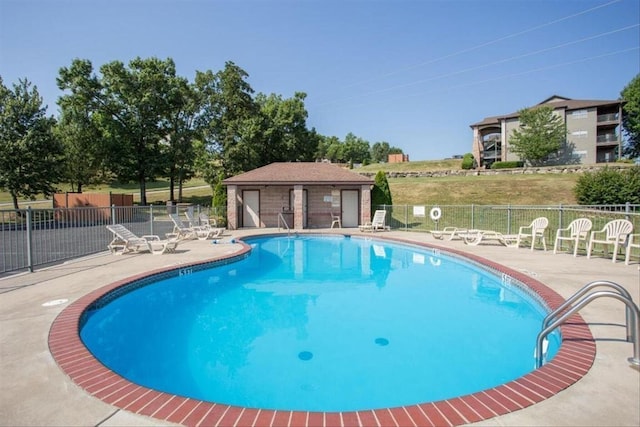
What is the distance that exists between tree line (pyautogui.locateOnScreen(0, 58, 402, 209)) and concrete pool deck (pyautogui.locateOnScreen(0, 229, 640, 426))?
22006 mm

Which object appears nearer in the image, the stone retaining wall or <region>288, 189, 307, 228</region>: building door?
<region>288, 189, 307, 228</region>: building door

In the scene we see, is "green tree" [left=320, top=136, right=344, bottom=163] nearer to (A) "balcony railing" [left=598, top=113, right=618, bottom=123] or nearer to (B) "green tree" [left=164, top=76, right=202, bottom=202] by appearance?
(A) "balcony railing" [left=598, top=113, right=618, bottom=123]

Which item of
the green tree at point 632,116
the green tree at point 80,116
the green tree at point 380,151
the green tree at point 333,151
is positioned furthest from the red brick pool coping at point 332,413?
the green tree at point 380,151

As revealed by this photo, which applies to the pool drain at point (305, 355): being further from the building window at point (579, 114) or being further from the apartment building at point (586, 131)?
the building window at point (579, 114)

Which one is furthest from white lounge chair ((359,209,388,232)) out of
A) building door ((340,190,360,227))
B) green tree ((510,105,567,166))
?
green tree ((510,105,567,166))

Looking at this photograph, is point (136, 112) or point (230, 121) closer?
point (136, 112)

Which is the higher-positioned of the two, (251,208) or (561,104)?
(561,104)

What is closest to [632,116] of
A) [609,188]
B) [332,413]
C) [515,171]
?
[515,171]

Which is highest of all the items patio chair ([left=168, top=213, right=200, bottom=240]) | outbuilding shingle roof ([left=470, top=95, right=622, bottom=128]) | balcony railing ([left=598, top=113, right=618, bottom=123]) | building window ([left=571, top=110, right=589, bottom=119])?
outbuilding shingle roof ([left=470, top=95, right=622, bottom=128])

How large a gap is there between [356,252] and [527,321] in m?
7.79

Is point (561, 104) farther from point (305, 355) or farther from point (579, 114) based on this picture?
point (305, 355)

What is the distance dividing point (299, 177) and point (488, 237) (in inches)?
416

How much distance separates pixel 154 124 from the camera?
32.8m

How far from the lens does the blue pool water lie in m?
3.94
